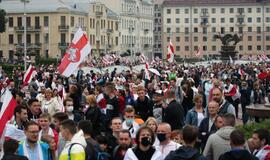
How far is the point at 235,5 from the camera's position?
133750 millimetres

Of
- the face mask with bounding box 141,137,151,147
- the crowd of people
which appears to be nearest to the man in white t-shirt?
the crowd of people

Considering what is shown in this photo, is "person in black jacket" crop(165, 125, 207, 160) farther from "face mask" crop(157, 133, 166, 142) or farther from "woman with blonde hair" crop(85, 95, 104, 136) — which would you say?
"woman with blonde hair" crop(85, 95, 104, 136)

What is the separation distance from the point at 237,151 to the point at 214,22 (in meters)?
129

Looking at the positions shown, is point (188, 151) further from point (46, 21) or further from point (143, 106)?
point (46, 21)

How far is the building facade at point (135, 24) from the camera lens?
122 meters

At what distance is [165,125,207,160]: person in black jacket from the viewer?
326 inches

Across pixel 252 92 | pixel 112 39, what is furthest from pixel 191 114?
pixel 112 39

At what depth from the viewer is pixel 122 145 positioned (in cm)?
984

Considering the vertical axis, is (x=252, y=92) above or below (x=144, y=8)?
below

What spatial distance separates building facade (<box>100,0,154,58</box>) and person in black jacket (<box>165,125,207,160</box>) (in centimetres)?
10650

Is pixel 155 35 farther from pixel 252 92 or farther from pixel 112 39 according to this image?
pixel 252 92

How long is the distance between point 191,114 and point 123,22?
11084cm

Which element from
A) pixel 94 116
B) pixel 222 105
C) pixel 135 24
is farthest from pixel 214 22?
pixel 222 105

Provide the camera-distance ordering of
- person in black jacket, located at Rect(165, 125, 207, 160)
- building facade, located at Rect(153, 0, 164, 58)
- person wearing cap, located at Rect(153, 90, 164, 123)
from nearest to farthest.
A: person in black jacket, located at Rect(165, 125, 207, 160), person wearing cap, located at Rect(153, 90, 164, 123), building facade, located at Rect(153, 0, 164, 58)
